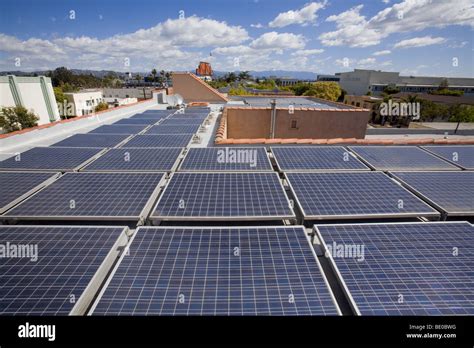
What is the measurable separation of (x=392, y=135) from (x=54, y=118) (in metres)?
67.2

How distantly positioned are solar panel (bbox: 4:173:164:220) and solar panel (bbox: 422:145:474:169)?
497 inches

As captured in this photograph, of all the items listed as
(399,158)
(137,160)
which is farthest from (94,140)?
(399,158)

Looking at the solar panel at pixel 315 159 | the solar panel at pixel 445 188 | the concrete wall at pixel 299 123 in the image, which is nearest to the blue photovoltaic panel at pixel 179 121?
the concrete wall at pixel 299 123

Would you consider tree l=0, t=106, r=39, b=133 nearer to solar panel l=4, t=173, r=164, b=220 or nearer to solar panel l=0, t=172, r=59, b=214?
solar panel l=0, t=172, r=59, b=214

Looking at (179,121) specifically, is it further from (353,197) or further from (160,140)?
(353,197)

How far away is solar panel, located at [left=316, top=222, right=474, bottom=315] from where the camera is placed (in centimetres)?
386

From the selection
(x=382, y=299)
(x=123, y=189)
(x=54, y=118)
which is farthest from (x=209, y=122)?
(x=54, y=118)

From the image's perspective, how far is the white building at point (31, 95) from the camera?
43.9m

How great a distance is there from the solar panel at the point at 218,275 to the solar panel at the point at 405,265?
60 cm

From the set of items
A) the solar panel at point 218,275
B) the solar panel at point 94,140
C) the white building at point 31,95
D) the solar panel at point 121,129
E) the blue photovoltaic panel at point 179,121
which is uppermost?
the white building at point 31,95

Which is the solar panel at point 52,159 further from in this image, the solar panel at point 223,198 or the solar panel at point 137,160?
the solar panel at point 223,198

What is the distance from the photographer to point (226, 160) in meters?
9.98

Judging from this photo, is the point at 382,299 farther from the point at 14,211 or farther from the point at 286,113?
the point at 286,113

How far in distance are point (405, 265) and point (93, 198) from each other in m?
8.12
